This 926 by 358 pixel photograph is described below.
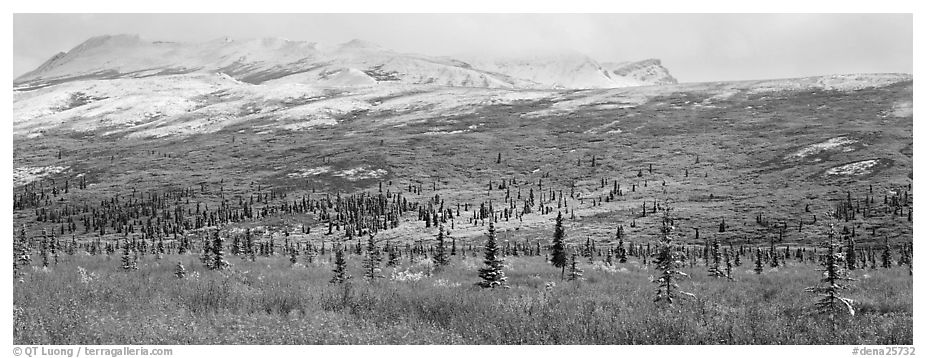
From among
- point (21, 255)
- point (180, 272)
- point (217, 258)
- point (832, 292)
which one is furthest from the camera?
point (217, 258)

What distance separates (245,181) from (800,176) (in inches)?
4161

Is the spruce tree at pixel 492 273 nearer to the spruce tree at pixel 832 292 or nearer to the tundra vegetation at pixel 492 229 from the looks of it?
the tundra vegetation at pixel 492 229

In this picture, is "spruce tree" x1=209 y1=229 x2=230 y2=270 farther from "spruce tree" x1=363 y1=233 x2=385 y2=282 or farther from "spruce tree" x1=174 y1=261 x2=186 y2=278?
"spruce tree" x1=363 y1=233 x2=385 y2=282

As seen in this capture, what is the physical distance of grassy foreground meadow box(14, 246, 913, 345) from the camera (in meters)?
8.66

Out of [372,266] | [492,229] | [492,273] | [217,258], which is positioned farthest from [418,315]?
[217,258]

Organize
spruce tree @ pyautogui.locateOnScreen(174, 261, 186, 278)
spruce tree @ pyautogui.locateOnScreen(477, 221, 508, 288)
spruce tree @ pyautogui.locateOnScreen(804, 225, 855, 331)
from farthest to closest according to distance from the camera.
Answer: spruce tree @ pyautogui.locateOnScreen(174, 261, 186, 278) → spruce tree @ pyautogui.locateOnScreen(477, 221, 508, 288) → spruce tree @ pyautogui.locateOnScreen(804, 225, 855, 331)

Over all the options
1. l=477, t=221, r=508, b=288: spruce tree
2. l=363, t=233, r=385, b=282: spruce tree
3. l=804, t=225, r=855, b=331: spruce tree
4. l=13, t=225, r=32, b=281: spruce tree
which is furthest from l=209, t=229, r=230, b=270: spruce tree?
l=804, t=225, r=855, b=331: spruce tree

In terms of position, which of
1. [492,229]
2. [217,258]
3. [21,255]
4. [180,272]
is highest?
[492,229]

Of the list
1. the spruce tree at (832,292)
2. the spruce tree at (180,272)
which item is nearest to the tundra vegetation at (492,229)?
the spruce tree at (832,292)

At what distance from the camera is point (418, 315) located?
31.5 feet

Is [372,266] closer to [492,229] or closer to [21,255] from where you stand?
[492,229]

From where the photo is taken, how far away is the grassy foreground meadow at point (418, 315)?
866 centimetres
